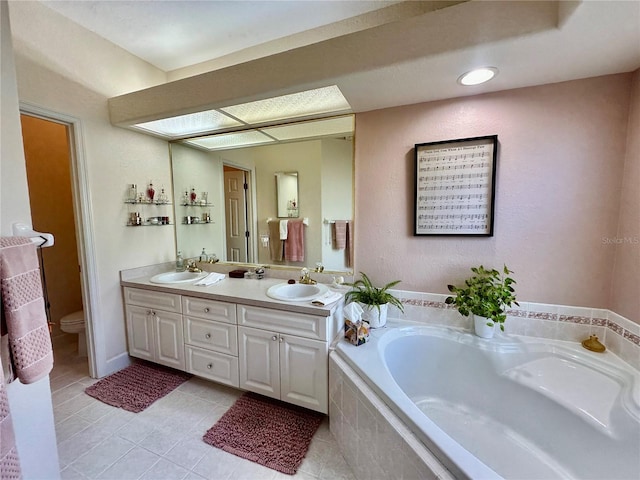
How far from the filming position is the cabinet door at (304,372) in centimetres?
161

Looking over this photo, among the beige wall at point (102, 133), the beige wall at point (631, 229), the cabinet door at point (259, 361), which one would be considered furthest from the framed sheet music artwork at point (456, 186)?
the beige wall at point (102, 133)

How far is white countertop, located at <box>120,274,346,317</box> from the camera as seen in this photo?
1.63 meters

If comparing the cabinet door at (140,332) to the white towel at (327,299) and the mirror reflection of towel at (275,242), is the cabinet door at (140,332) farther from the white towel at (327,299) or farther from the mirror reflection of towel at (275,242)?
the white towel at (327,299)

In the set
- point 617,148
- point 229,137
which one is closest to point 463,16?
point 617,148

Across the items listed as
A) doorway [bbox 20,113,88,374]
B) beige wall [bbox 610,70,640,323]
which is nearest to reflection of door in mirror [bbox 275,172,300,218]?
beige wall [bbox 610,70,640,323]

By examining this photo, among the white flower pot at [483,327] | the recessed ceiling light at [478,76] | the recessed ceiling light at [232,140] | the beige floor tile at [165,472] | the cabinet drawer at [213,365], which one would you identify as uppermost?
the recessed ceiling light at [478,76]

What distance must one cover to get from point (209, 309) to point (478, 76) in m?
2.29

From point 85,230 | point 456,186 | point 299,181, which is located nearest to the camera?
point 456,186

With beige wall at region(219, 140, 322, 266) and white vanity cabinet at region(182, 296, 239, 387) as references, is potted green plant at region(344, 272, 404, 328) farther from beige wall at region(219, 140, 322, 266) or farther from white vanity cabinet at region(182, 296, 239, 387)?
white vanity cabinet at region(182, 296, 239, 387)

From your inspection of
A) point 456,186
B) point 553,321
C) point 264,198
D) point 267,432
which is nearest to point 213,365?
point 267,432

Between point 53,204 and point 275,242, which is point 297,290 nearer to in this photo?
point 275,242

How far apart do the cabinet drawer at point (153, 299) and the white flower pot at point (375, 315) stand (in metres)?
1.45

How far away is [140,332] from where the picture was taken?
2229 mm

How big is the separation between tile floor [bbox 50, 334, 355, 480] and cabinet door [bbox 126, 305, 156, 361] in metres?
0.38
